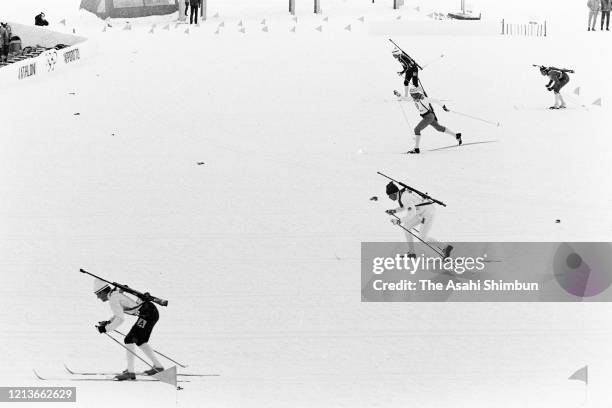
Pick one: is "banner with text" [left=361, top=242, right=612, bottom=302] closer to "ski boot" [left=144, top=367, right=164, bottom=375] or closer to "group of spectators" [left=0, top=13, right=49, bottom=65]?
"ski boot" [left=144, top=367, right=164, bottom=375]

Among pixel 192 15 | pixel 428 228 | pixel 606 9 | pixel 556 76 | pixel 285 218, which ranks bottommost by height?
pixel 192 15

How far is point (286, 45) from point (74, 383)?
986 inches

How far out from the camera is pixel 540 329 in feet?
36.4

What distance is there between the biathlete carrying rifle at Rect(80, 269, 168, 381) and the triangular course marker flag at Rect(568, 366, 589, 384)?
3686 millimetres

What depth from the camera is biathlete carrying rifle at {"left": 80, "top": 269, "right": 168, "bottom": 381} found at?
977 centimetres

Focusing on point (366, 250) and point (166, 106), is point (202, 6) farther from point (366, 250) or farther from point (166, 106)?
point (366, 250)

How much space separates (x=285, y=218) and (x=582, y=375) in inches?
234

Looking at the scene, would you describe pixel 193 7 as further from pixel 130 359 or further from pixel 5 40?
pixel 130 359

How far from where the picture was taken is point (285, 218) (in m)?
15.0

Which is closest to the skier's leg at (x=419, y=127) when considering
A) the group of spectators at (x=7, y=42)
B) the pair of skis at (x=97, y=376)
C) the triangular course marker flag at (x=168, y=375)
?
the pair of skis at (x=97, y=376)

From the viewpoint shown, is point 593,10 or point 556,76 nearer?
point 556,76

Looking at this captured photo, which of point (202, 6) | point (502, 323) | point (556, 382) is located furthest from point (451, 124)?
point (202, 6)

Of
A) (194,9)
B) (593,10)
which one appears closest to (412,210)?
(593,10)

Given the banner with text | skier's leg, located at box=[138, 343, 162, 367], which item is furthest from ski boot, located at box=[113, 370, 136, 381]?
the banner with text
